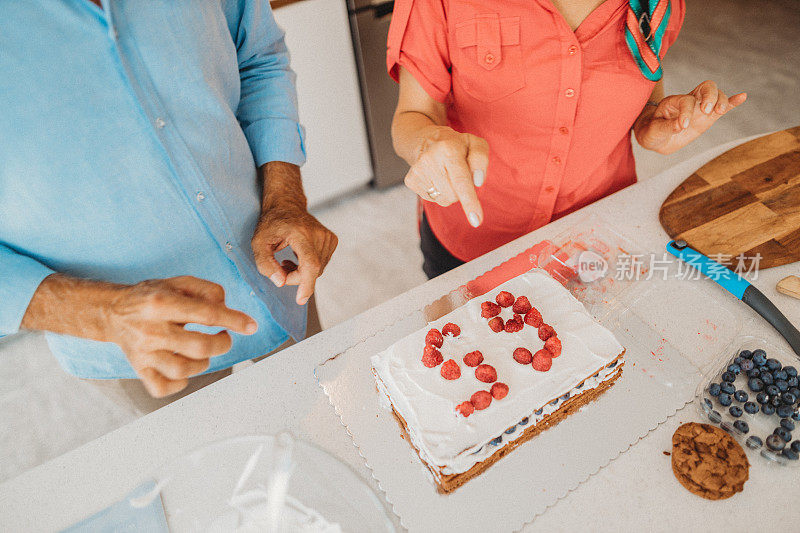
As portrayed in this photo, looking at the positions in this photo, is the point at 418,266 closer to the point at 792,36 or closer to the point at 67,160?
the point at 67,160

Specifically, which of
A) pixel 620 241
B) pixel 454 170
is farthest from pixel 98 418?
pixel 620 241

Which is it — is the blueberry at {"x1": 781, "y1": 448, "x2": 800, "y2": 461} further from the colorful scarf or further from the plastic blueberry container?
the colorful scarf

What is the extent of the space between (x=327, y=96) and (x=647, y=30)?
1.70m

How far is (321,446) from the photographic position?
929 millimetres

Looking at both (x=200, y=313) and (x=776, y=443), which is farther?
(x=776, y=443)

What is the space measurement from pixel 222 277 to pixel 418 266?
1.54 m

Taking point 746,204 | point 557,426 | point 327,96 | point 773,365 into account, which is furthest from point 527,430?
point 327,96

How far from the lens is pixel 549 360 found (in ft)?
3.07

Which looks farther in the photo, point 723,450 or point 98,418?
point 98,418

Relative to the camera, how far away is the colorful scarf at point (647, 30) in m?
1.05

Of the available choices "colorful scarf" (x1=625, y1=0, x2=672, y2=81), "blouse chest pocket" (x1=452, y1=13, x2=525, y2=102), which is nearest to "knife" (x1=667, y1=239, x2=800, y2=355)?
"colorful scarf" (x1=625, y1=0, x2=672, y2=81)

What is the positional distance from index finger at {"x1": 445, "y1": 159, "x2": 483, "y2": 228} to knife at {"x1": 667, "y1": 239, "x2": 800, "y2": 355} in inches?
22.5

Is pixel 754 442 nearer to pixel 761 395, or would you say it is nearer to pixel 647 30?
pixel 761 395

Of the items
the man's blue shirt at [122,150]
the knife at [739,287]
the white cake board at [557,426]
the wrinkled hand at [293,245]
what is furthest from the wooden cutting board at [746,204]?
the man's blue shirt at [122,150]
